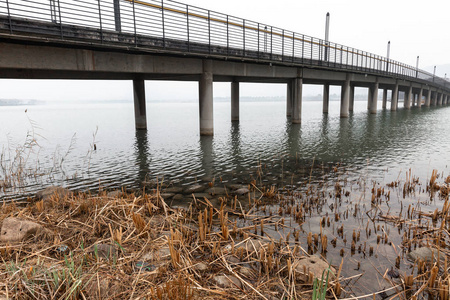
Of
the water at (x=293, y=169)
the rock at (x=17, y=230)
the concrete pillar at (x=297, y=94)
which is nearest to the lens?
the rock at (x=17, y=230)

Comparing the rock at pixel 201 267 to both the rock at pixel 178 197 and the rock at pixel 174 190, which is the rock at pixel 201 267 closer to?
the rock at pixel 178 197

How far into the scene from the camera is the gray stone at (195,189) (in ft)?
34.2

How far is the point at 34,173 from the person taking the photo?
42.2 ft

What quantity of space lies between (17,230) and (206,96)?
64.4ft

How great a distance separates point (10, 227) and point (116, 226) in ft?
6.19

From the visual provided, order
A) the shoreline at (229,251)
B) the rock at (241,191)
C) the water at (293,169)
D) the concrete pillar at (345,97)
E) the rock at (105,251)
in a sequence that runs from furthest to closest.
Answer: the concrete pillar at (345,97) → the rock at (241,191) → the water at (293,169) → the rock at (105,251) → the shoreline at (229,251)

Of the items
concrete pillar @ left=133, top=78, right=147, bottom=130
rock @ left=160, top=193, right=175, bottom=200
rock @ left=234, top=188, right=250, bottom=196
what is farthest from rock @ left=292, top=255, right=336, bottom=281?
concrete pillar @ left=133, top=78, right=147, bottom=130

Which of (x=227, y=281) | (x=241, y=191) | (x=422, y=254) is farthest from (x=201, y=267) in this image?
(x=241, y=191)

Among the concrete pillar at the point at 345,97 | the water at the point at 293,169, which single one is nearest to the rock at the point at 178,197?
the water at the point at 293,169

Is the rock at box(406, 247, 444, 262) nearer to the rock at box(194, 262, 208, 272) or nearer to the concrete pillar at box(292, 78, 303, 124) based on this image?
the rock at box(194, 262, 208, 272)

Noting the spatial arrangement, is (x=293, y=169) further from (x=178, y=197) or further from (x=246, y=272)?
(x=246, y=272)

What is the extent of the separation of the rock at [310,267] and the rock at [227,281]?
3.15 feet

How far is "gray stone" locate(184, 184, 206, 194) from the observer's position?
10411mm

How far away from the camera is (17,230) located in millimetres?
5426
